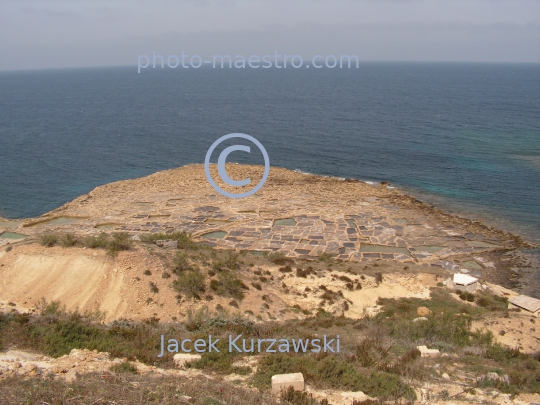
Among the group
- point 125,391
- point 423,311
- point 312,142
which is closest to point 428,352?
point 423,311

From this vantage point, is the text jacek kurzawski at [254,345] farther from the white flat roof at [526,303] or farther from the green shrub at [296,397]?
the white flat roof at [526,303]

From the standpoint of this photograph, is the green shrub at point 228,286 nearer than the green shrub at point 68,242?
Yes

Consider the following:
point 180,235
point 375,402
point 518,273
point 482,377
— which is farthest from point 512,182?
point 375,402

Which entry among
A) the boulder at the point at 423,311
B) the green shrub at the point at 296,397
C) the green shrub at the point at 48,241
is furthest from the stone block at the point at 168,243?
the green shrub at the point at 296,397

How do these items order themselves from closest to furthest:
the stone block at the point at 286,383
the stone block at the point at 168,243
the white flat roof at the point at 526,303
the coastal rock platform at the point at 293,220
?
the stone block at the point at 286,383, the white flat roof at the point at 526,303, the stone block at the point at 168,243, the coastal rock platform at the point at 293,220

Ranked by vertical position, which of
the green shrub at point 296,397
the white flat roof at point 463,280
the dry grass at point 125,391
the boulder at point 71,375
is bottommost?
the white flat roof at point 463,280

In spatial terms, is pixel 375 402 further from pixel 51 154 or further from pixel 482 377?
pixel 51 154
